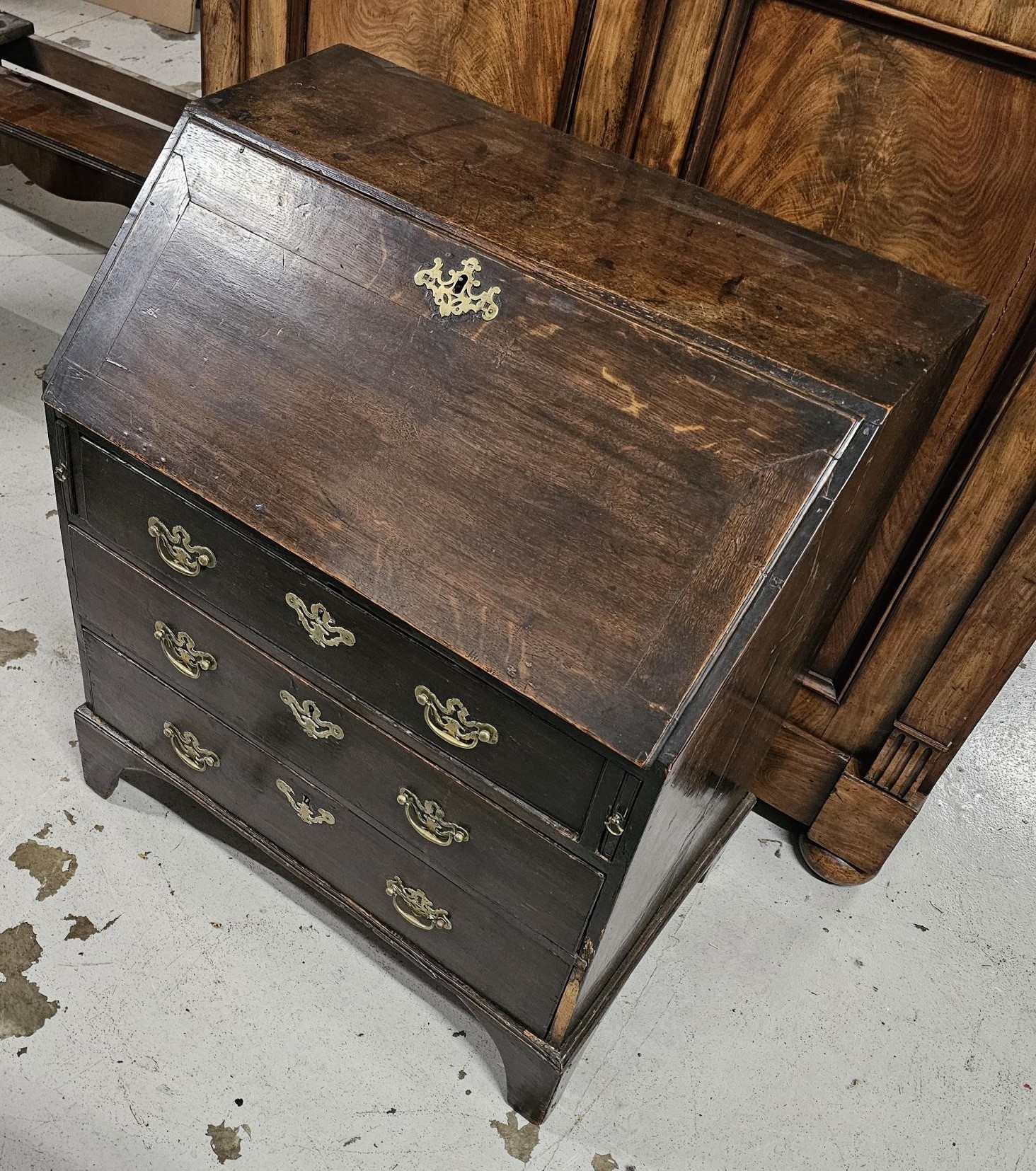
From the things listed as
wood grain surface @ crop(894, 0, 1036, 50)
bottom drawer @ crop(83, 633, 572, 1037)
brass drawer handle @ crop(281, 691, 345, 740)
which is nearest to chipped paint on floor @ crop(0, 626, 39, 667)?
bottom drawer @ crop(83, 633, 572, 1037)

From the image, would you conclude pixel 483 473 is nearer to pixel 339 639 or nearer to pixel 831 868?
pixel 339 639

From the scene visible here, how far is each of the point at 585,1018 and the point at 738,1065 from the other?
345 mm

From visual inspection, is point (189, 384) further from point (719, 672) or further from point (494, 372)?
point (719, 672)

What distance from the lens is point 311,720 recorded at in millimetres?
1646

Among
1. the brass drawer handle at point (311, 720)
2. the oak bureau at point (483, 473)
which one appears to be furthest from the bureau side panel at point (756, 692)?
the brass drawer handle at point (311, 720)

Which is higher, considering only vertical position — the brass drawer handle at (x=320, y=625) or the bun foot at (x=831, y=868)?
the brass drawer handle at (x=320, y=625)

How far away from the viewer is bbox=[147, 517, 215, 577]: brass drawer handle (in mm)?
1590

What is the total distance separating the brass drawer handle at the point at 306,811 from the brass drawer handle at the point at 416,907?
132 mm

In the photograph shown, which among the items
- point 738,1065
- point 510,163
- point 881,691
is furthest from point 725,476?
point 738,1065

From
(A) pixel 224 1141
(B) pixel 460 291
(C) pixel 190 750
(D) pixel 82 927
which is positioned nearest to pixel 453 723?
(B) pixel 460 291

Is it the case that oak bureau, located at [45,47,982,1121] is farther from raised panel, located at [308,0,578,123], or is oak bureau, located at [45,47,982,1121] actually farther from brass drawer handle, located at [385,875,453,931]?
raised panel, located at [308,0,578,123]

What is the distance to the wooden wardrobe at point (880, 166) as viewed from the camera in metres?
1.55

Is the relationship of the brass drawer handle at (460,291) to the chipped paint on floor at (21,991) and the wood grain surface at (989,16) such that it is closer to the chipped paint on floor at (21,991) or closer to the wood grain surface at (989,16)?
the wood grain surface at (989,16)

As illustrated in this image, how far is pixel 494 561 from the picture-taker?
135 centimetres
